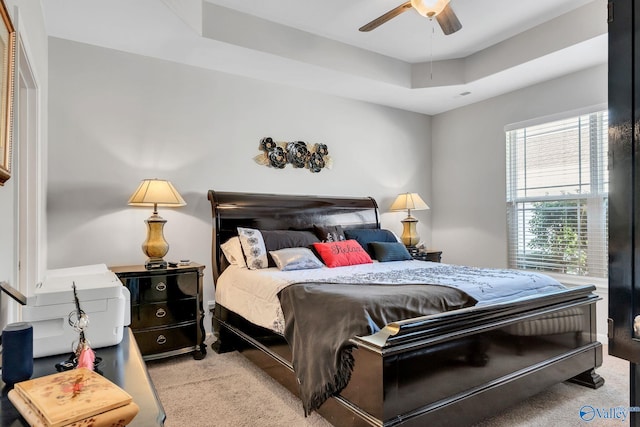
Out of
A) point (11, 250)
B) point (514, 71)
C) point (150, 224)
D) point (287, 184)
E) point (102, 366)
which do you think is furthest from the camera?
point (287, 184)

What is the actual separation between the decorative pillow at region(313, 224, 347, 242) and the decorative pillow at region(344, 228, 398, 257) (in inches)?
4.4

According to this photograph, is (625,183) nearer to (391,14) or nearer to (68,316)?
A: (68,316)

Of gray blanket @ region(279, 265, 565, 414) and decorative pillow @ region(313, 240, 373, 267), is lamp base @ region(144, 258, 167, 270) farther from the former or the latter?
decorative pillow @ region(313, 240, 373, 267)

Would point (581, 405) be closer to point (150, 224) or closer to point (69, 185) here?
point (150, 224)

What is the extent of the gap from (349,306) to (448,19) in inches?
83.9

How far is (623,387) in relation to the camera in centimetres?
264

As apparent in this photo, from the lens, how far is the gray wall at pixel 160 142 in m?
3.24

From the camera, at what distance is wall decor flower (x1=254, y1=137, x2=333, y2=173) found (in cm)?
420

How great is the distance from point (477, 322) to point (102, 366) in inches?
69.4

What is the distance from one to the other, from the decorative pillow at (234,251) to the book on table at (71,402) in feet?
8.26

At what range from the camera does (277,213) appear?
157 inches

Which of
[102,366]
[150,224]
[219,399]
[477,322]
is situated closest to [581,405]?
[477,322]

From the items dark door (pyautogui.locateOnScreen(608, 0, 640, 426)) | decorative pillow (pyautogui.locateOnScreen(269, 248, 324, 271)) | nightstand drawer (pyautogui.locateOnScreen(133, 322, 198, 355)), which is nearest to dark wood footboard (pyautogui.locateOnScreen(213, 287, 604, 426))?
decorative pillow (pyautogui.locateOnScreen(269, 248, 324, 271))

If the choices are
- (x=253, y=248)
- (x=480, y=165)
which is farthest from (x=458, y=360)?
(x=480, y=165)
